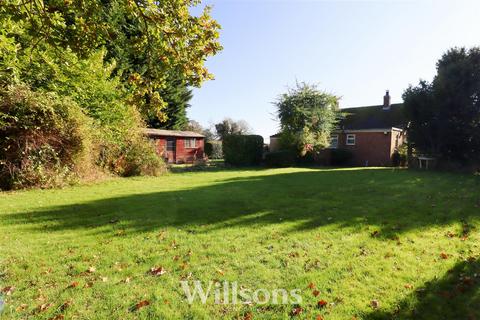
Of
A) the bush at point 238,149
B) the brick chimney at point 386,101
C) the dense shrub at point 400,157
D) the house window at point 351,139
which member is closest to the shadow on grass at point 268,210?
the bush at point 238,149

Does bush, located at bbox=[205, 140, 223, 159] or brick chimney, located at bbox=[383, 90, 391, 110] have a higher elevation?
brick chimney, located at bbox=[383, 90, 391, 110]

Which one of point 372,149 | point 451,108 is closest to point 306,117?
point 372,149

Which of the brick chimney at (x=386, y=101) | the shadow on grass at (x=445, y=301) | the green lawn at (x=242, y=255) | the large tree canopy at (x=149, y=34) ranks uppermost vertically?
the brick chimney at (x=386, y=101)

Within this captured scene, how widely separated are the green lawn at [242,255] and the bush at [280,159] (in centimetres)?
1551

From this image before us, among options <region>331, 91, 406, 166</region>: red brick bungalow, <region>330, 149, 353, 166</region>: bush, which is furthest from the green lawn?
<region>330, 149, 353, 166</region>: bush

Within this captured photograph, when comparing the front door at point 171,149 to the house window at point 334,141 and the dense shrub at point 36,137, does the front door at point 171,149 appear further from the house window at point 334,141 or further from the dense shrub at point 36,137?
the dense shrub at point 36,137

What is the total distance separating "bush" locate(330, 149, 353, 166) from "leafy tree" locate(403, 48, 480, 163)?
704 centimetres

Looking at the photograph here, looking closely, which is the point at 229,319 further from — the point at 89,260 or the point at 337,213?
the point at 337,213

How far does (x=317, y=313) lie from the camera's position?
3.24m

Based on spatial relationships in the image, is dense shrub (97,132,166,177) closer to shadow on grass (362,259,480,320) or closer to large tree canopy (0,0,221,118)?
large tree canopy (0,0,221,118)

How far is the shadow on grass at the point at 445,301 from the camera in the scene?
323 centimetres

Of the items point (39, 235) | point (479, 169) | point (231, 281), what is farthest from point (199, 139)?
point (231, 281)

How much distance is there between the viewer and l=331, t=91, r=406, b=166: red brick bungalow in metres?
25.4

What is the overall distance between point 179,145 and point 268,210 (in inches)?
866
